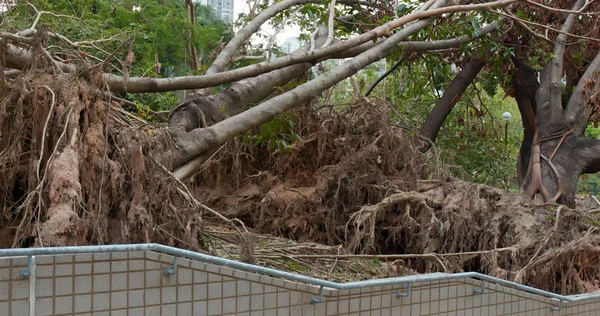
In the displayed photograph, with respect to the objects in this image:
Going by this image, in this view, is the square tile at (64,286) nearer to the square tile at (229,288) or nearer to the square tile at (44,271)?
the square tile at (44,271)

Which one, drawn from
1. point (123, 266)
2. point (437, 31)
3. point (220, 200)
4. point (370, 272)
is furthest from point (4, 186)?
point (437, 31)

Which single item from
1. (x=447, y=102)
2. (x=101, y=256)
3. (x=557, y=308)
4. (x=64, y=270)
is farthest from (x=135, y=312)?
(x=447, y=102)

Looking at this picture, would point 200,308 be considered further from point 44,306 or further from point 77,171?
point 77,171

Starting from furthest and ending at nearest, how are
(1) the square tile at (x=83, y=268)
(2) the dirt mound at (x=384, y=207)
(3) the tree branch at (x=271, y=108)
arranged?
(2) the dirt mound at (x=384, y=207) < (3) the tree branch at (x=271, y=108) < (1) the square tile at (x=83, y=268)

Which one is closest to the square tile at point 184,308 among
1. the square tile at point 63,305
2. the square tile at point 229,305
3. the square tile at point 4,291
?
the square tile at point 229,305

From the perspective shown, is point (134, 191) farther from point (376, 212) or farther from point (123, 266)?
point (376, 212)

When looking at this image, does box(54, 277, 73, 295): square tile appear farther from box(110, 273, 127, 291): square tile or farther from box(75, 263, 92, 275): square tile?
box(110, 273, 127, 291): square tile

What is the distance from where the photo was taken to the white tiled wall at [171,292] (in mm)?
3717

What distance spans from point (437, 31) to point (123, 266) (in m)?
8.15

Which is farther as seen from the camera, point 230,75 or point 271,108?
point 271,108

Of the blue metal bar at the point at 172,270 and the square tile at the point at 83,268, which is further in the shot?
the blue metal bar at the point at 172,270

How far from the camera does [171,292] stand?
14.1 ft

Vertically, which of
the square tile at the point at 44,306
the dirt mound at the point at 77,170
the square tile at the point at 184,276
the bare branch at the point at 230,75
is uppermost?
the bare branch at the point at 230,75

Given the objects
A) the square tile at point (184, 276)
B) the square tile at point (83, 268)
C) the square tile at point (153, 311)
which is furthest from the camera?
the square tile at point (184, 276)
